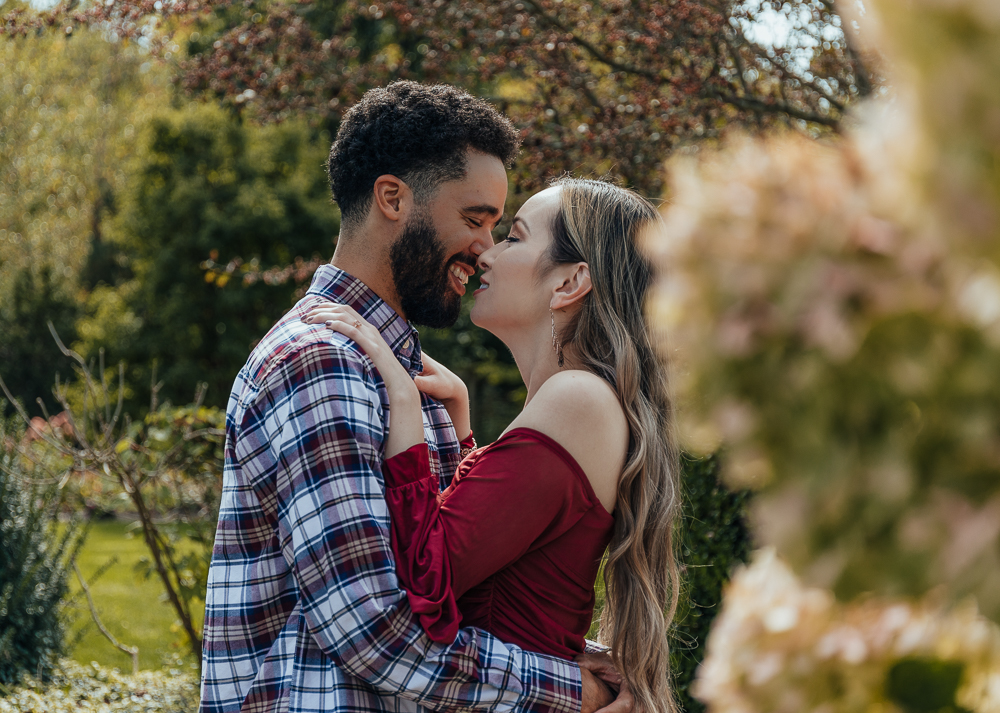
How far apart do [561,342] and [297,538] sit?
831 mm

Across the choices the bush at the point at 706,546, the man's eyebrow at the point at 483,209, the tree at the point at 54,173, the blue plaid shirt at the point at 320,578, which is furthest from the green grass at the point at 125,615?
the tree at the point at 54,173

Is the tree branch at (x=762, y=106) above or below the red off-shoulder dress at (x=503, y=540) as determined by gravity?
above

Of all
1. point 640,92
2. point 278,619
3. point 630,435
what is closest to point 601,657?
point 630,435

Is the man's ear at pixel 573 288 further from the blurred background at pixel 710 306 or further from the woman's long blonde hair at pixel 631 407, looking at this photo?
the blurred background at pixel 710 306

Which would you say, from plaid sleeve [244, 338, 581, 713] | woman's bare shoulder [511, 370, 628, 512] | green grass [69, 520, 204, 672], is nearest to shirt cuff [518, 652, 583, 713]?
plaid sleeve [244, 338, 581, 713]

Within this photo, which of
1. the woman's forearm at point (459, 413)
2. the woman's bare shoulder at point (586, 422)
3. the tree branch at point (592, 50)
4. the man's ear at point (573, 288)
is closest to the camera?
the woman's bare shoulder at point (586, 422)

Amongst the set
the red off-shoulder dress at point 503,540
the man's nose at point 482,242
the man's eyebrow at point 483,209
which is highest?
the man's eyebrow at point 483,209

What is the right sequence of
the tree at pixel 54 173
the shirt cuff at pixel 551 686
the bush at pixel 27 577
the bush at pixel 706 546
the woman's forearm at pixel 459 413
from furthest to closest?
the tree at pixel 54 173, the bush at pixel 27 577, the bush at pixel 706 546, the woman's forearm at pixel 459 413, the shirt cuff at pixel 551 686

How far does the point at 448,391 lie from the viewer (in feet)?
8.01

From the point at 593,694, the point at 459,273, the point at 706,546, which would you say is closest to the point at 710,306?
the point at 593,694

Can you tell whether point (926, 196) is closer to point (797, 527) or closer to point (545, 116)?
point (797, 527)

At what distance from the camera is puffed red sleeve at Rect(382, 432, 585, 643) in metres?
1.73

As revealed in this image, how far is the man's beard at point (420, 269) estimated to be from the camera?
7.32ft

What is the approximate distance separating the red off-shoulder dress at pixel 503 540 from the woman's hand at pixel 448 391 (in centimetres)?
39
